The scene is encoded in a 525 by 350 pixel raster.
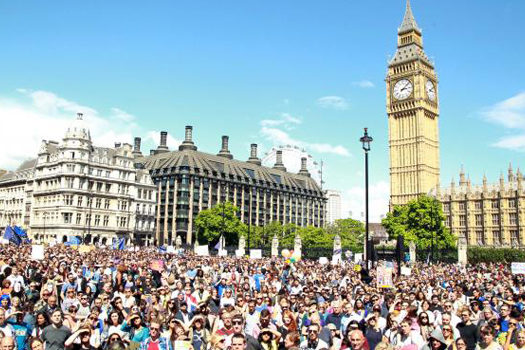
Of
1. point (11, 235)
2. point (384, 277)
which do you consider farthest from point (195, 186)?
point (384, 277)

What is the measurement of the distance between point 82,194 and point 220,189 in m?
41.8

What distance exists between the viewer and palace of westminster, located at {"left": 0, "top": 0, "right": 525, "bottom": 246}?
87.8 m

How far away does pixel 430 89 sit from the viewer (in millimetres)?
114625

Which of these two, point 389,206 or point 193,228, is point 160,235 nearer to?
point 193,228

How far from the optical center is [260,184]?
449 feet

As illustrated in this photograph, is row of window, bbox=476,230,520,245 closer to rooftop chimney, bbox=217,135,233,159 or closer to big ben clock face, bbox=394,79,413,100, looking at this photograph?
big ben clock face, bbox=394,79,413,100

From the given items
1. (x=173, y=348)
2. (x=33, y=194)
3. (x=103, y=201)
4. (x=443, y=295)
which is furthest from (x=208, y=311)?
(x=33, y=194)

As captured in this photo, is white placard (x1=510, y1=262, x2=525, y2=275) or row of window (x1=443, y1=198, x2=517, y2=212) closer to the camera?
white placard (x1=510, y1=262, x2=525, y2=275)

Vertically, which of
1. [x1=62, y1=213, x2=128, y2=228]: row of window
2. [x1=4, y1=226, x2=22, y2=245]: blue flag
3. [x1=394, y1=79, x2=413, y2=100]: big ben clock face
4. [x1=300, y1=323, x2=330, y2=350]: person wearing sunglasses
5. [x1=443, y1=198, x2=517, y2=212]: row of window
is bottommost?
[x1=300, y1=323, x2=330, y2=350]: person wearing sunglasses

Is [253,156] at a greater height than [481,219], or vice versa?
[253,156]

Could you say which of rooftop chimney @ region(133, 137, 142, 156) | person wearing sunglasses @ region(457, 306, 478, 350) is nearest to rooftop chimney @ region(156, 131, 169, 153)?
rooftop chimney @ region(133, 137, 142, 156)

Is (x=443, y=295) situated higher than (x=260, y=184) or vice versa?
(x=260, y=184)

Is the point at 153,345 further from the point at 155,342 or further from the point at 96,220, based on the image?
the point at 96,220

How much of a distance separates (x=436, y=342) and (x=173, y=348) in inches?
171
